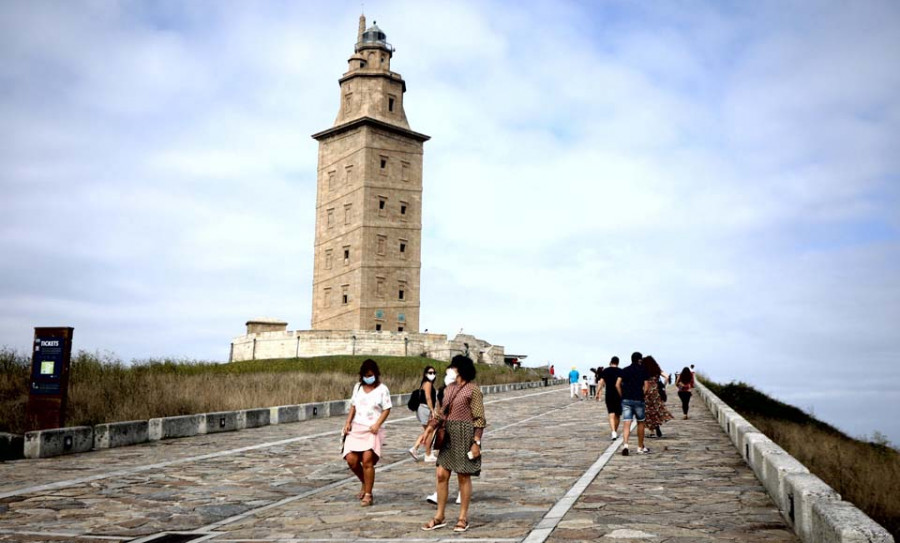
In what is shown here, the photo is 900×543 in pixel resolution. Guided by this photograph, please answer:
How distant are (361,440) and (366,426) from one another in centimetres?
17

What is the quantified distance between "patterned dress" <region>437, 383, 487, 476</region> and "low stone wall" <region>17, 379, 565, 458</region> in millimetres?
8575

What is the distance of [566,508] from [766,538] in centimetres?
210

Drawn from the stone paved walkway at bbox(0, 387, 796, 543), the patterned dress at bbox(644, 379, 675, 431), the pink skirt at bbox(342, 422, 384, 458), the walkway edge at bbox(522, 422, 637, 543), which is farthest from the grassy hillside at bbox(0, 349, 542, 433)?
the patterned dress at bbox(644, 379, 675, 431)

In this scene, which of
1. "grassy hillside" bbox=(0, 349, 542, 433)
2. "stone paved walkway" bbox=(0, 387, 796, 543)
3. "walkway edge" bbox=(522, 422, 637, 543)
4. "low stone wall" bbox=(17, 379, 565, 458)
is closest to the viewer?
"walkway edge" bbox=(522, 422, 637, 543)

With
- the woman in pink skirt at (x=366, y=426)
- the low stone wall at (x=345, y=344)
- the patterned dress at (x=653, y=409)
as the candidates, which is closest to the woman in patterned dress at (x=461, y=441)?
the woman in pink skirt at (x=366, y=426)

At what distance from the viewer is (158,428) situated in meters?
15.4

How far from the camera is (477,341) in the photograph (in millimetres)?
65812

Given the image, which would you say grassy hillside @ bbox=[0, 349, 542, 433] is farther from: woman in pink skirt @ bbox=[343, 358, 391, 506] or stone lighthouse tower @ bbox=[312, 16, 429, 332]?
stone lighthouse tower @ bbox=[312, 16, 429, 332]

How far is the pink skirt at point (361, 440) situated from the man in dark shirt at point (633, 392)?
618 cm

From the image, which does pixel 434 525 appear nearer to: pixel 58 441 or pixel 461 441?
pixel 461 441

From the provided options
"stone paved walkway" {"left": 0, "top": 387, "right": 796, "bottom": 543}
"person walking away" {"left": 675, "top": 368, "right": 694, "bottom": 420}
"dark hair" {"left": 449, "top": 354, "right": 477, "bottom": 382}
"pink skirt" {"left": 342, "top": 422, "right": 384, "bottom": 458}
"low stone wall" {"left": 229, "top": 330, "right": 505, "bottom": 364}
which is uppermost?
"low stone wall" {"left": 229, "top": 330, "right": 505, "bottom": 364}

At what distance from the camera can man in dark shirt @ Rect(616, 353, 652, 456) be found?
13617 millimetres

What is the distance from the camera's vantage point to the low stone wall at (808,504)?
4.95m

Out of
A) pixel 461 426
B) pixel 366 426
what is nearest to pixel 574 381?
pixel 366 426
